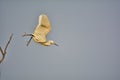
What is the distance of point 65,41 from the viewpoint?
1588 mm

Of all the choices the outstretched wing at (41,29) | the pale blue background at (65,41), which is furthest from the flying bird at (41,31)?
the pale blue background at (65,41)

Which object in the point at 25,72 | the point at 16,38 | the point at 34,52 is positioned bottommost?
the point at 25,72

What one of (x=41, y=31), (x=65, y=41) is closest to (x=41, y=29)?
(x=41, y=31)

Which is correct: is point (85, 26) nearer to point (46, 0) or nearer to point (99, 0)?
point (99, 0)

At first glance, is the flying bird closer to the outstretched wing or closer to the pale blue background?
the outstretched wing

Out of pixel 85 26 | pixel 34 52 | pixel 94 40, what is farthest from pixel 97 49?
pixel 34 52

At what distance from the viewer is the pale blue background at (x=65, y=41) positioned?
155cm

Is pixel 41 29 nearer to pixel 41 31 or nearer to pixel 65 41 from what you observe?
pixel 41 31

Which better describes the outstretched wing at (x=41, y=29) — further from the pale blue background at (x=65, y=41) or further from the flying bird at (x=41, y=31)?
the pale blue background at (x=65, y=41)

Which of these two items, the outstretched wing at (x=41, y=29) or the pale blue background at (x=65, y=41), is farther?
the pale blue background at (x=65, y=41)

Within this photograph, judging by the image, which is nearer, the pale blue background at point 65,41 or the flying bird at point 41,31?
the flying bird at point 41,31

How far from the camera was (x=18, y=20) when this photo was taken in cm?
160

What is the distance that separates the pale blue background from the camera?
1.55 metres

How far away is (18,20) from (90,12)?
649 millimetres
